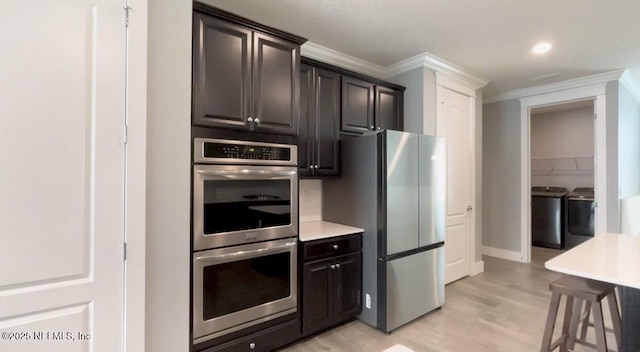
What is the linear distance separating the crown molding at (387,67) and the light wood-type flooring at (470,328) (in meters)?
2.64

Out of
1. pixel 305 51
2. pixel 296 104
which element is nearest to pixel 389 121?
pixel 305 51

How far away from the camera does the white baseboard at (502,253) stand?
466cm

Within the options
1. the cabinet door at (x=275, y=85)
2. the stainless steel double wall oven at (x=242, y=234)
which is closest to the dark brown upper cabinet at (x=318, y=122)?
the cabinet door at (x=275, y=85)

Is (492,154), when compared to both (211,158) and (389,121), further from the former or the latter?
(211,158)

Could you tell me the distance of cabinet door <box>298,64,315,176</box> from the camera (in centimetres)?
265

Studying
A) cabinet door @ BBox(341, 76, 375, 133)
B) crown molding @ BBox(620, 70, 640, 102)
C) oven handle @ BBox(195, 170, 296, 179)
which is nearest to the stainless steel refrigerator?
cabinet door @ BBox(341, 76, 375, 133)

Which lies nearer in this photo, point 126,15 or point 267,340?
point 126,15

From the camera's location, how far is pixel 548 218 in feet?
17.7

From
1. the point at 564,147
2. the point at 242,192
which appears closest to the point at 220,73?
the point at 242,192

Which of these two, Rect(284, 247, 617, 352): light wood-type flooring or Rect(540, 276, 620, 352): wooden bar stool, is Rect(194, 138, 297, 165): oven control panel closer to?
Rect(284, 247, 617, 352): light wood-type flooring

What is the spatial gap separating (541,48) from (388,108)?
1.69 metres

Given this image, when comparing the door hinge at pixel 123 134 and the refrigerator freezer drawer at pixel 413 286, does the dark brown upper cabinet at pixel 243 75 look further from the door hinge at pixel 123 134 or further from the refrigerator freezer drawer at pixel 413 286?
the refrigerator freezer drawer at pixel 413 286

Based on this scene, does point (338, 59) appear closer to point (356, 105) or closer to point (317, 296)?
point (356, 105)

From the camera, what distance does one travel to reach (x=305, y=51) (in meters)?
3.04
